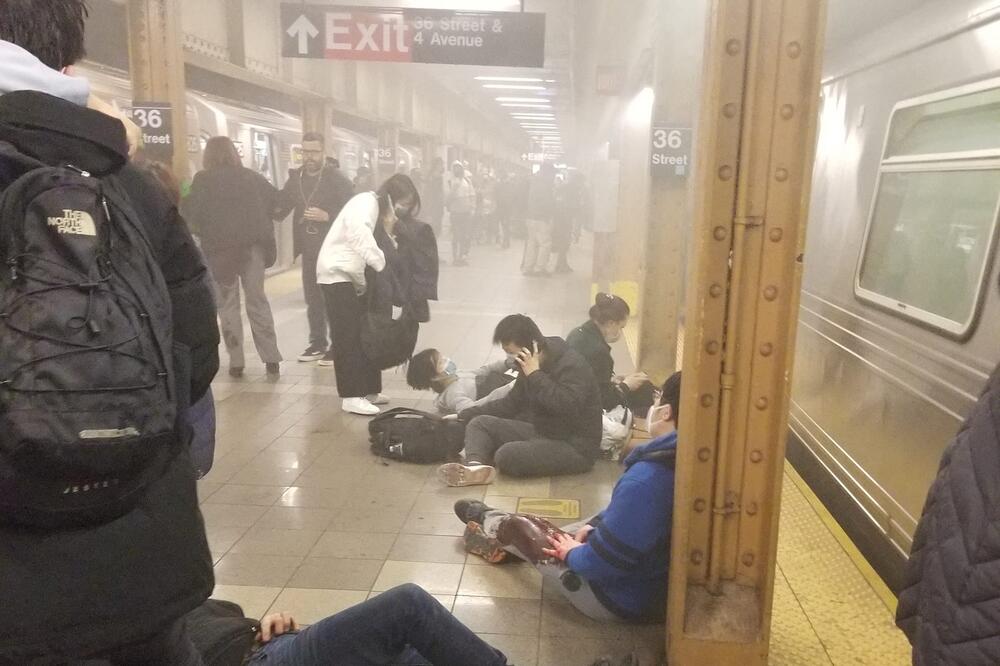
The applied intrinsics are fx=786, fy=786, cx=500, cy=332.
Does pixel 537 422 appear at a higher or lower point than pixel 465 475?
higher

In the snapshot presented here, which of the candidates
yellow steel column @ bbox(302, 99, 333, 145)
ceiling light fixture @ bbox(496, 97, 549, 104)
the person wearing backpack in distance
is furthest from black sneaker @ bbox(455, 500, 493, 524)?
ceiling light fixture @ bbox(496, 97, 549, 104)

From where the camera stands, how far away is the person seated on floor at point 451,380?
5352mm

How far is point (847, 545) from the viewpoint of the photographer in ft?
12.1

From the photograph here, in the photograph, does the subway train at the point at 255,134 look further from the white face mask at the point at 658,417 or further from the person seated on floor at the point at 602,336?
the white face mask at the point at 658,417

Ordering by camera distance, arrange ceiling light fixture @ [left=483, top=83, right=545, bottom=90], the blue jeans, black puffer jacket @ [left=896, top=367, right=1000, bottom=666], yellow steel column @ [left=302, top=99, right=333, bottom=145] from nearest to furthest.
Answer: black puffer jacket @ [left=896, top=367, right=1000, bottom=666] → the blue jeans → yellow steel column @ [left=302, top=99, right=333, bottom=145] → ceiling light fixture @ [left=483, top=83, right=545, bottom=90]

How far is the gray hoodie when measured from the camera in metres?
1.19

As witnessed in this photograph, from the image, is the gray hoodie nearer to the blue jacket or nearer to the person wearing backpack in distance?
the person wearing backpack in distance

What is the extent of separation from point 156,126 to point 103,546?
17.9 feet

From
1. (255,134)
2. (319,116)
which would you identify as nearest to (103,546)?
(319,116)

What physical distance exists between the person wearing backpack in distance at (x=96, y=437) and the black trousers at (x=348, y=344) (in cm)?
426

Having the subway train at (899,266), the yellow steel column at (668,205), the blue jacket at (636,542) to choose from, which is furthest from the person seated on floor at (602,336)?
the blue jacket at (636,542)

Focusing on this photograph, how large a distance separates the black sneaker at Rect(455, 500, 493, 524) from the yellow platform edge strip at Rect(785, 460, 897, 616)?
1678mm

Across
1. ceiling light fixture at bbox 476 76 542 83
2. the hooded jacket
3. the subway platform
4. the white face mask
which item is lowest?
the subway platform

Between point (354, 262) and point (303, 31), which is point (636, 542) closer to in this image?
point (354, 262)
